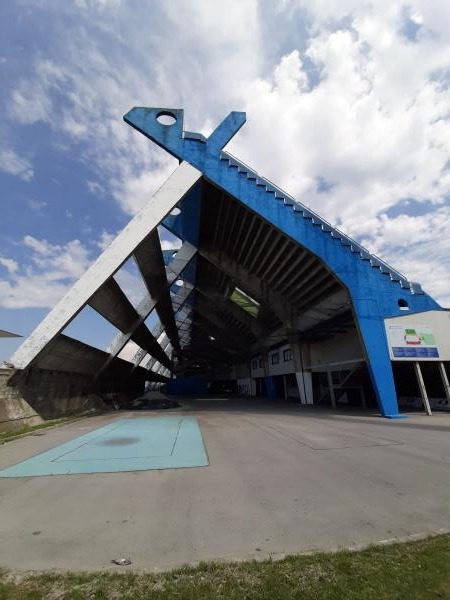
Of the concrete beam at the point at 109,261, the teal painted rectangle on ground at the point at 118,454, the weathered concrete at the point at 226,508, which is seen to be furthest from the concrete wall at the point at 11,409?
the weathered concrete at the point at 226,508

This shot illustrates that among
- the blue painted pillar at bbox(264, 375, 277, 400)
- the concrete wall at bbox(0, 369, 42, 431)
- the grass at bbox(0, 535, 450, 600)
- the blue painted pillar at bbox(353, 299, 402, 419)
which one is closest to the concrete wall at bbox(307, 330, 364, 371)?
the blue painted pillar at bbox(353, 299, 402, 419)

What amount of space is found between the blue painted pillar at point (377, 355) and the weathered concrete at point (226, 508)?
9102mm

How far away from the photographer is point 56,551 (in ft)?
11.8

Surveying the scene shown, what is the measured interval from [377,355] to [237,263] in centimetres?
1487

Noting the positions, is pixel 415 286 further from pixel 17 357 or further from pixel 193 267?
pixel 17 357

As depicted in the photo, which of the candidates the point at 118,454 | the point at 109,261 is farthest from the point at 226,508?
the point at 109,261

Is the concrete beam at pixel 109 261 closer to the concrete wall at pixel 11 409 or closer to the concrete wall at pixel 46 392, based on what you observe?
the concrete wall at pixel 11 409

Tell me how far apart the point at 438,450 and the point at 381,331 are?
10233 millimetres

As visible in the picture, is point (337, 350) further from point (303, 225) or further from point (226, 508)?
point (226, 508)

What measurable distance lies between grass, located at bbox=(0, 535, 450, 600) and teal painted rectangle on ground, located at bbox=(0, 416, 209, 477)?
4093 mm

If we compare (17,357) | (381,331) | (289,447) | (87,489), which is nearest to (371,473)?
(289,447)

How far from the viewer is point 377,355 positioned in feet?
56.5

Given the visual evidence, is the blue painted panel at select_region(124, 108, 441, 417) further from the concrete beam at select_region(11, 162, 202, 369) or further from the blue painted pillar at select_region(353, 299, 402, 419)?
the concrete beam at select_region(11, 162, 202, 369)

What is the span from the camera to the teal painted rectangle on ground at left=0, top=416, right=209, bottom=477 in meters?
7.07
